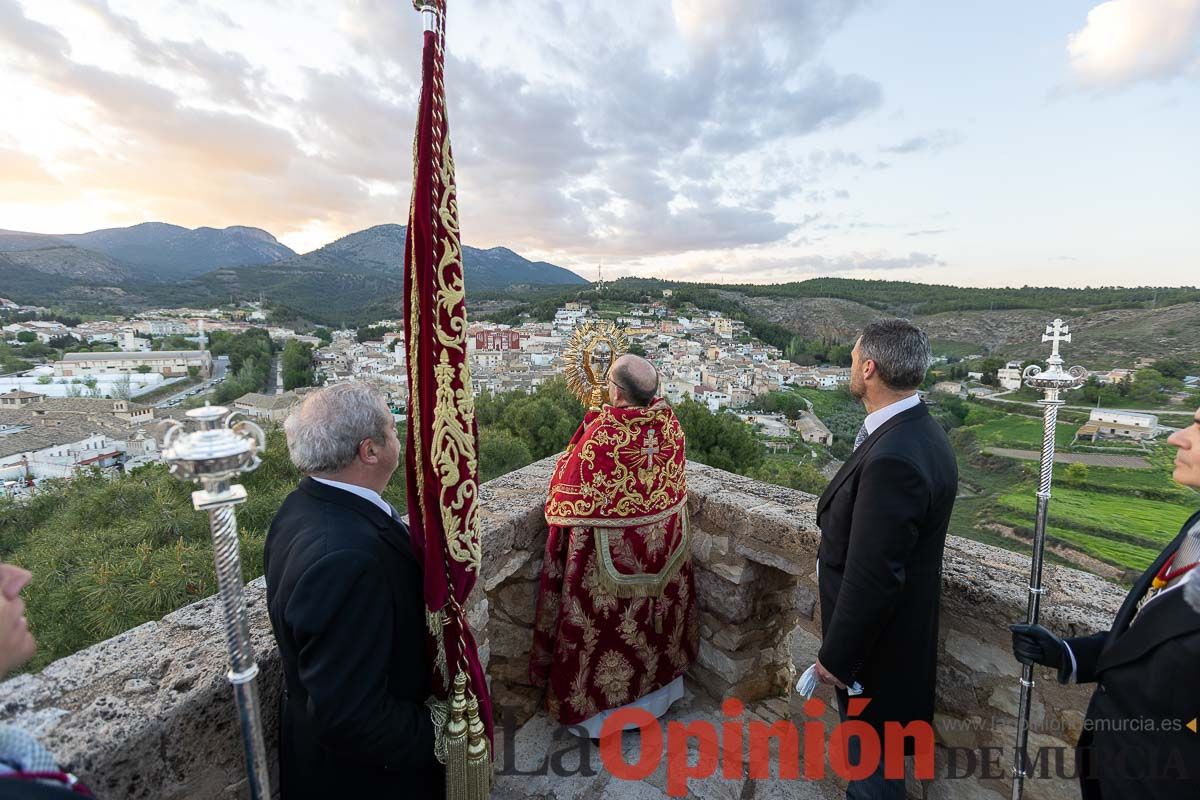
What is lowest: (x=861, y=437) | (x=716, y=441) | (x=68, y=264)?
(x=716, y=441)

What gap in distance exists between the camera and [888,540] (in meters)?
1.64

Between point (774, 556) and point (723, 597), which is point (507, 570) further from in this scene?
point (774, 556)

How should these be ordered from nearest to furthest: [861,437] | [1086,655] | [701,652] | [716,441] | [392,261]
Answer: [1086,655] → [861,437] → [701,652] → [716,441] → [392,261]

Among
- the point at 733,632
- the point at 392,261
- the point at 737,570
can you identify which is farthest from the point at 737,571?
the point at 392,261

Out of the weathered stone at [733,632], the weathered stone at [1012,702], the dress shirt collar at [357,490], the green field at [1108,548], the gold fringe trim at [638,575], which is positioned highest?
the dress shirt collar at [357,490]

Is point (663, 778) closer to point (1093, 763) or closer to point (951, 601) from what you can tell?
point (951, 601)

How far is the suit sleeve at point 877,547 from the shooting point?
1638 millimetres

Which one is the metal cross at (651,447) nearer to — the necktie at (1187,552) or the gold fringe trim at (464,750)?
the gold fringe trim at (464,750)

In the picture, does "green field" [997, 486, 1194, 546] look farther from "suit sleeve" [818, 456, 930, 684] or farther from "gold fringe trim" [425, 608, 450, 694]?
"gold fringe trim" [425, 608, 450, 694]

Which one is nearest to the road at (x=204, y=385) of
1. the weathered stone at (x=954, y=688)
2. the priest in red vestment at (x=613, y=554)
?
the priest in red vestment at (x=613, y=554)

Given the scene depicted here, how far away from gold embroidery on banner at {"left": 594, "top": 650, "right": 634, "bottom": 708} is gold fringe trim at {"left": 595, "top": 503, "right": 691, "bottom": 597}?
1.07 feet

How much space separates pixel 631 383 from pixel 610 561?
0.84 meters

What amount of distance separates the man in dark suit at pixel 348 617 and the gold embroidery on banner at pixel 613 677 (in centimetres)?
120

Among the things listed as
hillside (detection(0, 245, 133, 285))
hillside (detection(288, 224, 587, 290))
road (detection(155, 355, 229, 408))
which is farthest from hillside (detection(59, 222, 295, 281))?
road (detection(155, 355, 229, 408))
